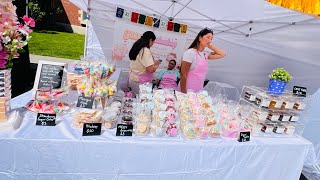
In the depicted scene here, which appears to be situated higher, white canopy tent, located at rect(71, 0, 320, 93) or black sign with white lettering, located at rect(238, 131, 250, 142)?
white canopy tent, located at rect(71, 0, 320, 93)

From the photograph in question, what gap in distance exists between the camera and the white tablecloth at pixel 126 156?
1.56m

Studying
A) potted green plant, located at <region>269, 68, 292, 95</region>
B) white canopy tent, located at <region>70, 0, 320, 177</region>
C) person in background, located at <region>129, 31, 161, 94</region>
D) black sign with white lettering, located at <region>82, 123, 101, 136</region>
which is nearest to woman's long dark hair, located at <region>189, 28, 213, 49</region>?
person in background, located at <region>129, 31, 161, 94</region>

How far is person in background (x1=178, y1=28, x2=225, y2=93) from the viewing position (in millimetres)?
2936

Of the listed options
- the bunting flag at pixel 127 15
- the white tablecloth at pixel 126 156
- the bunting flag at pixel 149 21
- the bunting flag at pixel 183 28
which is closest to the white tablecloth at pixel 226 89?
the bunting flag at pixel 183 28

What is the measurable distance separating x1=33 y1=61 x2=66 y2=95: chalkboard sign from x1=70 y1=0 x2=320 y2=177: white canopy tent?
227cm

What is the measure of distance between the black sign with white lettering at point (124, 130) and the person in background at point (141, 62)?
4.93ft

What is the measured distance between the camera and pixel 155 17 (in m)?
4.89

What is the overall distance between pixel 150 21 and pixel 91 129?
3590mm

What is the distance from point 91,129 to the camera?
168 cm

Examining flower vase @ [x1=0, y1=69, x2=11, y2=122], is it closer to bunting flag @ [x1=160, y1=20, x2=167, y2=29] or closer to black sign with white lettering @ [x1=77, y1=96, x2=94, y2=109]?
black sign with white lettering @ [x1=77, y1=96, x2=94, y2=109]

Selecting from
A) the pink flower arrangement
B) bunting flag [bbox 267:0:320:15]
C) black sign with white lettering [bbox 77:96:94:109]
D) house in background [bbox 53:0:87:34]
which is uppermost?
house in background [bbox 53:0:87:34]

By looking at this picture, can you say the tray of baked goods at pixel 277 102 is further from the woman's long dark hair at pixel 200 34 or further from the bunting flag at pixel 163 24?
the bunting flag at pixel 163 24

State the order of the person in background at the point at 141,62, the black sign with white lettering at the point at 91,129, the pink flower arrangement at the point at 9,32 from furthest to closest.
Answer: the person in background at the point at 141,62 → the black sign with white lettering at the point at 91,129 → the pink flower arrangement at the point at 9,32

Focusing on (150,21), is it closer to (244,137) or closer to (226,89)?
(226,89)
